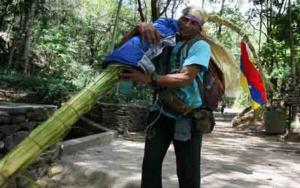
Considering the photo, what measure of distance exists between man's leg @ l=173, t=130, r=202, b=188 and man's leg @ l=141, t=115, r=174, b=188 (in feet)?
0.27

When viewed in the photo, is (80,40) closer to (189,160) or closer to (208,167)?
(208,167)

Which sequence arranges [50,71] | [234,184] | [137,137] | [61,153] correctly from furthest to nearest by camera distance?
[50,71] → [137,137] → [61,153] → [234,184]

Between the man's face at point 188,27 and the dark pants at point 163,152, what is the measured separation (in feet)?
1.61

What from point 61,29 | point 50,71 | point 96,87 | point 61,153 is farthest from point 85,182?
point 61,29

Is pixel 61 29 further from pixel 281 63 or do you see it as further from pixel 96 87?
pixel 96 87

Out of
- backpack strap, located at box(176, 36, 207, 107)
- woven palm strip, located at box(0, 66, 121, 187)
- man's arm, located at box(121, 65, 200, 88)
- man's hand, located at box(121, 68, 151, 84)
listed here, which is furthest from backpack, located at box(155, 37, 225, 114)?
woven palm strip, located at box(0, 66, 121, 187)

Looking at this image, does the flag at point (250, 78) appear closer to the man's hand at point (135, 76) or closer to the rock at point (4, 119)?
the man's hand at point (135, 76)

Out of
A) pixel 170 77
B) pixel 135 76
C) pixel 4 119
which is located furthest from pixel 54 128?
pixel 4 119

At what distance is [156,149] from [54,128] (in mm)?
866

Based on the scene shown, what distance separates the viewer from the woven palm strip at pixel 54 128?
6.47 feet

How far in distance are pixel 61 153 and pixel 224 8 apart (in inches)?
872

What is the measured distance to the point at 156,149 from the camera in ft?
9.29

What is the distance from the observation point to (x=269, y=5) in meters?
18.8

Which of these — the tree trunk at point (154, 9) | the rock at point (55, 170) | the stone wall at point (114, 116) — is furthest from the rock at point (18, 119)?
the tree trunk at point (154, 9)
